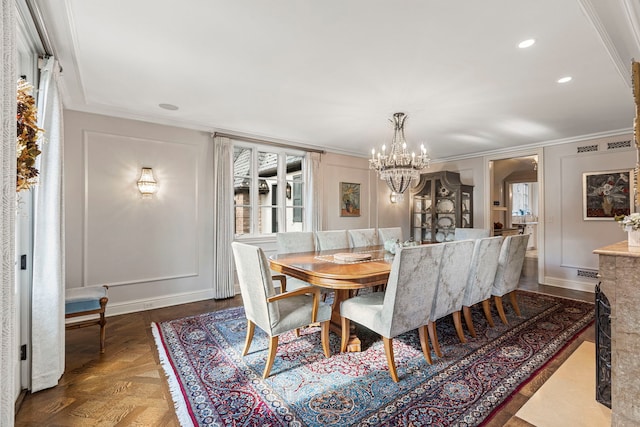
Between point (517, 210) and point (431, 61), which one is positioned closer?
point (431, 61)

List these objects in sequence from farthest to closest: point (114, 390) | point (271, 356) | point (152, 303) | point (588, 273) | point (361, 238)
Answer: point (588, 273) → point (361, 238) → point (152, 303) → point (271, 356) → point (114, 390)

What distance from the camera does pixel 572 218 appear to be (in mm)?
4641

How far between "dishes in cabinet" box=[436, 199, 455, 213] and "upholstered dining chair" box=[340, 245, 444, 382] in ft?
12.7

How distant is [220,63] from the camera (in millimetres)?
2385

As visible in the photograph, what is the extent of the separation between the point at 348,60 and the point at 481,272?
221 centimetres

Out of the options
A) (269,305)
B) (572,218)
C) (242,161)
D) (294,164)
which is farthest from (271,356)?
(572,218)

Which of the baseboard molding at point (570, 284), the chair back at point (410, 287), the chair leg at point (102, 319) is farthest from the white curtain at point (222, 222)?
the baseboard molding at point (570, 284)

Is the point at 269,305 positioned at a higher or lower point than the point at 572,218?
lower

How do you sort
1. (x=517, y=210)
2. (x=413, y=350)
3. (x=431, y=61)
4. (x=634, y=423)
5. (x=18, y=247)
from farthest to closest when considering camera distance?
(x=517, y=210)
(x=413, y=350)
(x=431, y=61)
(x=18, y=247)
(x=634, y=423)

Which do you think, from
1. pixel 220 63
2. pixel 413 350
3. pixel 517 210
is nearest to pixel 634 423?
pixel 413 350

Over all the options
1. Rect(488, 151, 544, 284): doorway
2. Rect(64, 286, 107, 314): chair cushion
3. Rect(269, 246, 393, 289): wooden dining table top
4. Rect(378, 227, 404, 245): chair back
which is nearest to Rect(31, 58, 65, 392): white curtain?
Rect(64, 286, 107, 314): chair cushion

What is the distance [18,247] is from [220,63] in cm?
187

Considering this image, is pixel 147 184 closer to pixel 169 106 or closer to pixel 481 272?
pixel 169 106

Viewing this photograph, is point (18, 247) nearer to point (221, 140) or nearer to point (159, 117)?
point (159, 117)
